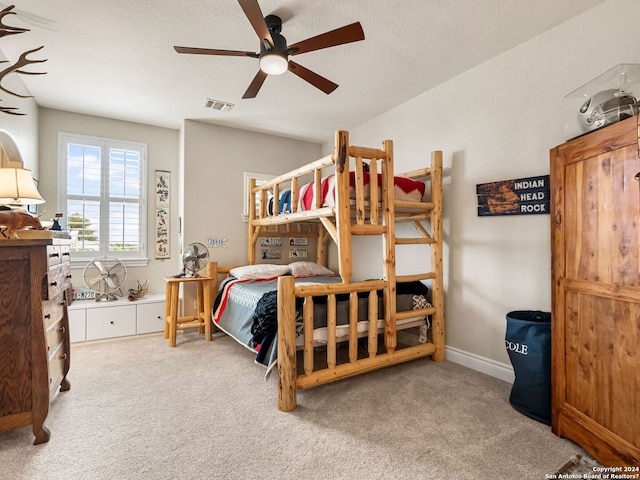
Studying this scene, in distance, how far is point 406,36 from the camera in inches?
94.7

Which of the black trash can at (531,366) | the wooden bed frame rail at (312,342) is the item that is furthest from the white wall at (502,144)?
the wooden bed frame rail at (312,342)

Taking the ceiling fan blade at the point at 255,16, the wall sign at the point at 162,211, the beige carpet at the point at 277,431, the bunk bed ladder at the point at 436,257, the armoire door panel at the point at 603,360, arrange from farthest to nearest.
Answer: the wall sign at the point at 162,211 < the bunk bed ladder at the point at 436,257 < the ceiling fan blade at the point at 255,16 < the beige carpet at the point at 277,431 < the armoire door panel at the point at 603,360

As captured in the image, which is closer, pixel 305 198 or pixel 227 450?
pixel 227 450

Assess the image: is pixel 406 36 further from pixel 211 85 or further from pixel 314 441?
pixel 314 441

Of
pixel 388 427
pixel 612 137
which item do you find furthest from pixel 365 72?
pixel 388 427

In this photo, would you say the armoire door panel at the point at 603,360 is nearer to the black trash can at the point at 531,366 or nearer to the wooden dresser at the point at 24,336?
the black trash can at the point at 531,366

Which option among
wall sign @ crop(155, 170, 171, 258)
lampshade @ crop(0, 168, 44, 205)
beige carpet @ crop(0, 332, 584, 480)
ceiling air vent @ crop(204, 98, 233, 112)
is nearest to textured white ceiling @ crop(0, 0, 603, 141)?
ceiling air vent @ crop(204, 98, 233, 112)

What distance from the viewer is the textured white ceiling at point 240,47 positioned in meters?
2.12

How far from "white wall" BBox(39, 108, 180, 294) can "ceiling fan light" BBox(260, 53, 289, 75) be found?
9.23 ft

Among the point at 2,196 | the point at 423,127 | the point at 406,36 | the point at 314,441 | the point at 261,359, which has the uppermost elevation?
the point at 406,36

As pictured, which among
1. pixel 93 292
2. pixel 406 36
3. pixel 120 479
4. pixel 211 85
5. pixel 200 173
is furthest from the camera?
pixel 200 173

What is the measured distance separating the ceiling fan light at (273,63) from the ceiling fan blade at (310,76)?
0.08m

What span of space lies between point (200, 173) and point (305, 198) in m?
1.87

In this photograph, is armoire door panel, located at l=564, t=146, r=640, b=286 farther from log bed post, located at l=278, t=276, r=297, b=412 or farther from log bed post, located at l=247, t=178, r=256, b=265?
log bed post, located at l=247, t=178, r=256, b=265
